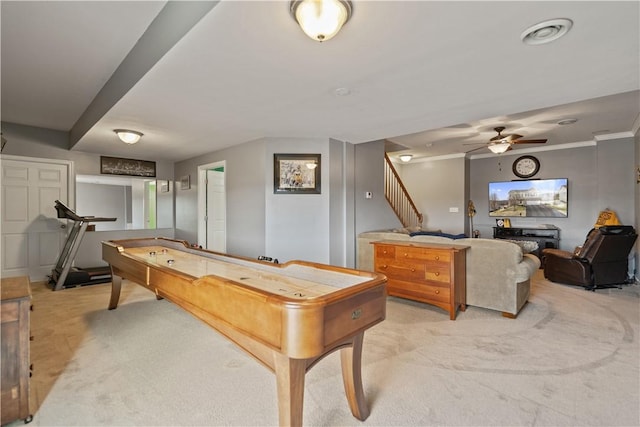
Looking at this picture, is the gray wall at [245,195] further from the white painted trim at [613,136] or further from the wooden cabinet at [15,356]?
the white painted trim at [613,136]

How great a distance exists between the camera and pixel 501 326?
2980 millimetres

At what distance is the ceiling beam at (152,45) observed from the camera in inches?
68.4

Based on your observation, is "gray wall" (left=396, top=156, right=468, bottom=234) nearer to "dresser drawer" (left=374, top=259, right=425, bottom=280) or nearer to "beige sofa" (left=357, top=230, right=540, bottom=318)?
"beige sofa" (left=357, top=230, right=540, bottom=318)

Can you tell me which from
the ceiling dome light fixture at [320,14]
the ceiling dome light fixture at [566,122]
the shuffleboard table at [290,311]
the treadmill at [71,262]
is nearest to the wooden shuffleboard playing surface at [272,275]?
the shuffleboard table at [290,311]

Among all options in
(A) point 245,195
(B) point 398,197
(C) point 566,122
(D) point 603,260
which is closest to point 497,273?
(D) point 603,260

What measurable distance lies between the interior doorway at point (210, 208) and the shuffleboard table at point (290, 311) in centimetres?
365

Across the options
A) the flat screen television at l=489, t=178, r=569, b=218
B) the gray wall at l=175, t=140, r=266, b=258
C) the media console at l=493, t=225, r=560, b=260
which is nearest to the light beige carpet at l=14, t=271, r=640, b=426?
the gray wall at l=175, t=140, r=266, b=258

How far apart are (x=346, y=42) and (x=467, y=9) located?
2.29 ft

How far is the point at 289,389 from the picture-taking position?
1278 mm

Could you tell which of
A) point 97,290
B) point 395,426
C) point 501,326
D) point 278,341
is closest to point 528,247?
point 501,326

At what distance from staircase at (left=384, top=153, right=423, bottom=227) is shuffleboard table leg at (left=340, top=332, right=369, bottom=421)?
4184 millimetres

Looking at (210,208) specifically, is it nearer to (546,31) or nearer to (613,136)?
(546,31)

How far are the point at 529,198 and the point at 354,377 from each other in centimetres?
661

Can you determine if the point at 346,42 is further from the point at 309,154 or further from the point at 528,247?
the point at 528,247
